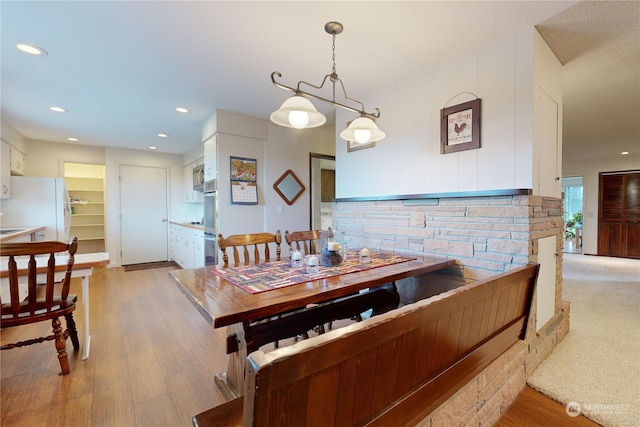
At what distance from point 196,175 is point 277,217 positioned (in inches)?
84.2

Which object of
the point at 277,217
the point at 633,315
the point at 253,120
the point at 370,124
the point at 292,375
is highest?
the point at 253,120

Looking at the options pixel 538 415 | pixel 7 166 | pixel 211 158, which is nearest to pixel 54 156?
pixel 7 166

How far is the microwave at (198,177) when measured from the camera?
4.66m

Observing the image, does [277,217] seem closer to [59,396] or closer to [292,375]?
[59,396]

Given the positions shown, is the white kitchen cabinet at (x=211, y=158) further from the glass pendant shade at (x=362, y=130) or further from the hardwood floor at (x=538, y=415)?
the hardwood floor at (x=538, y=415)

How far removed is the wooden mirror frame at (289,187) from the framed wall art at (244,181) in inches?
12.9

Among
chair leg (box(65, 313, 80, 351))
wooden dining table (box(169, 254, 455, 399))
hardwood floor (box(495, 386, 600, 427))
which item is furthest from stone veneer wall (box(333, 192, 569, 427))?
chair leg (box(65, 313, 80, 351))

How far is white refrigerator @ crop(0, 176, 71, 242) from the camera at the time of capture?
13.0 ft

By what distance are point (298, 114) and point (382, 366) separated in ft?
4.63

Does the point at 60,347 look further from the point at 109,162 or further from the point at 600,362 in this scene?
the point at 109,162

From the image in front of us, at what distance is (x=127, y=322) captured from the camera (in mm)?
2740

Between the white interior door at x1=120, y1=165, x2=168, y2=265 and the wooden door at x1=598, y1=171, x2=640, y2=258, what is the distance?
9.88 meters

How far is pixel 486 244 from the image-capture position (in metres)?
2.04

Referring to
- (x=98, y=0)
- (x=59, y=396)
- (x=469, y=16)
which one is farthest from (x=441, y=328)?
(x=98, y=0)
